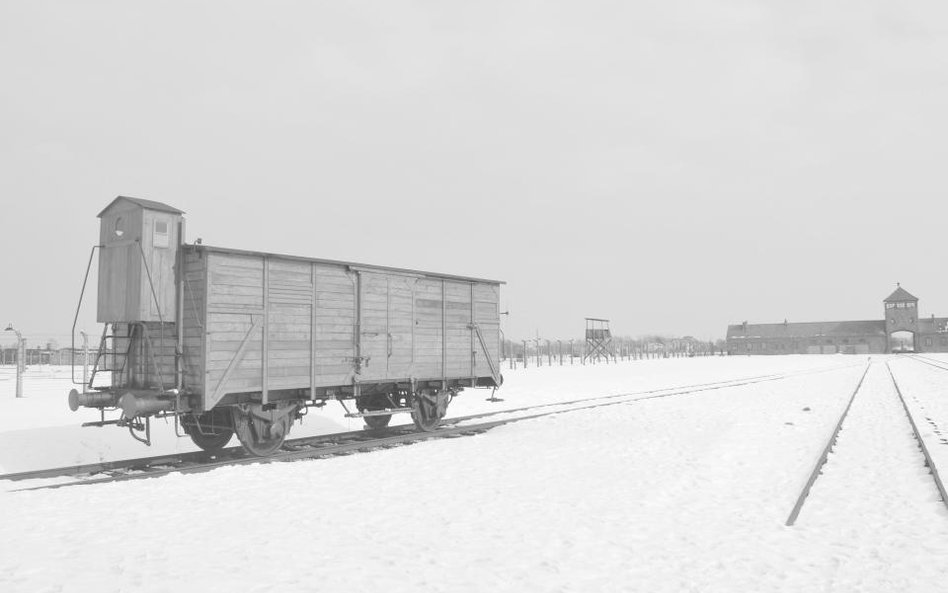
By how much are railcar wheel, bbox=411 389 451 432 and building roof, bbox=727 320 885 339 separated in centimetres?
11684

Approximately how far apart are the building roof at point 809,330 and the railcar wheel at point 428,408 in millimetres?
116837

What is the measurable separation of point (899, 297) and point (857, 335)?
922 cm

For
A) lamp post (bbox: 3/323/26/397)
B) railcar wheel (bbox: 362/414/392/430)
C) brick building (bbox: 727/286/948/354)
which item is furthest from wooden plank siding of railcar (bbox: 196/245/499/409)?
brick building (bbox: 727/286/948/354)

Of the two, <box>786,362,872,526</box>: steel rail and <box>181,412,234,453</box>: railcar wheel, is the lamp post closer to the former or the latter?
<box>181,412,234,453</box>: railcar wheel

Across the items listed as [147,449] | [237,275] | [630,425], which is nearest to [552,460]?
[630,425]

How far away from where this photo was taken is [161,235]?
34.2 ft

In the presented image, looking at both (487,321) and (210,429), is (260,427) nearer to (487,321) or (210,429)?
(210,429)

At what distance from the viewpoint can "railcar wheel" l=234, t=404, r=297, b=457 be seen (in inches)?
425

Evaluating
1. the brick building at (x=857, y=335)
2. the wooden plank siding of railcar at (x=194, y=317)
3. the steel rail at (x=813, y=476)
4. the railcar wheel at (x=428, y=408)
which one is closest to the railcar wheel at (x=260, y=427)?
the wooden plank siding of railcar at (x=194, y=317)

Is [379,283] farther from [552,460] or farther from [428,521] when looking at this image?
[428,521]

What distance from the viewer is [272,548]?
5.86 metres

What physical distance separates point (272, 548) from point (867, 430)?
41.6 feet

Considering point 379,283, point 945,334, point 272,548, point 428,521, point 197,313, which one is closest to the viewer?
Result: point 272,548

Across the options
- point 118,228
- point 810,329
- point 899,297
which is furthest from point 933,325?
point 118,228
